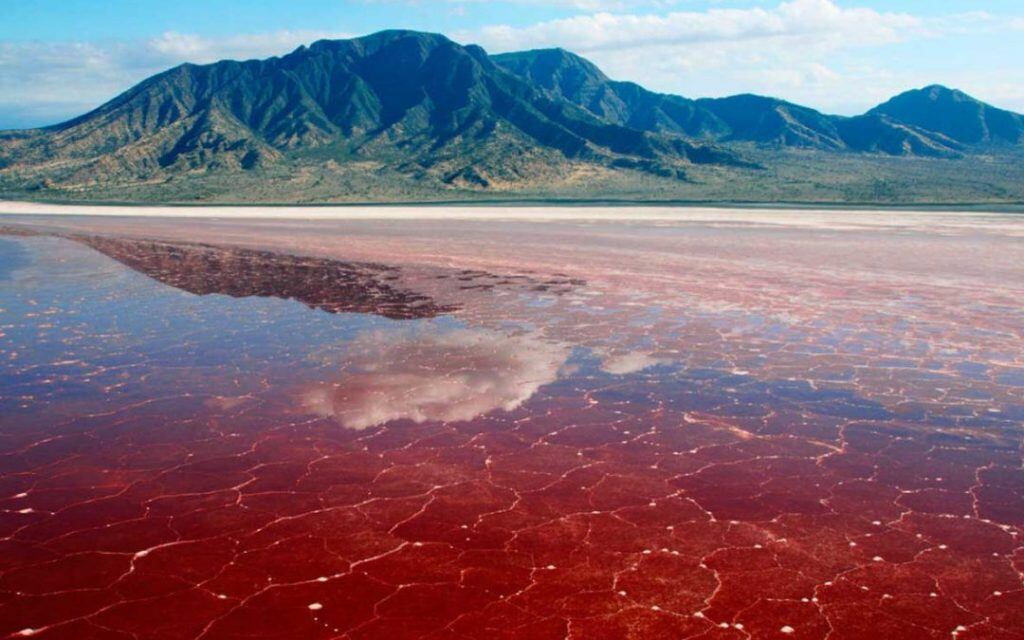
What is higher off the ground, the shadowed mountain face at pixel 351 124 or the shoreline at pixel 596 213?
the shadowed mountain face at pixel 351 124

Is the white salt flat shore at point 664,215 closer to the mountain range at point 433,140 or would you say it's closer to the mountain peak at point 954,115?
the mountain range at point 433,140

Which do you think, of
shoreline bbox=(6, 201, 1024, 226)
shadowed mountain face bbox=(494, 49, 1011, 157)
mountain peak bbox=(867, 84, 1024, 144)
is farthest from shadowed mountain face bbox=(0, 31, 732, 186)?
mountain peak bbox=(867, 84, 1024, 144)

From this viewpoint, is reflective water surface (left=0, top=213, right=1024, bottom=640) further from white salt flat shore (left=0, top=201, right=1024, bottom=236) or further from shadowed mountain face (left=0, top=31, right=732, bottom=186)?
shadowed mountain face (left=0, top=31, right=732, bottom=186)

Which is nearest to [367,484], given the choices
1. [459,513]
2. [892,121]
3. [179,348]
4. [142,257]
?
[459,513]

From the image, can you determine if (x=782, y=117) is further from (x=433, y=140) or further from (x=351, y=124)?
(x=351, y=124)

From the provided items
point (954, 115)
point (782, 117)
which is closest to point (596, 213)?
point (782, 117)

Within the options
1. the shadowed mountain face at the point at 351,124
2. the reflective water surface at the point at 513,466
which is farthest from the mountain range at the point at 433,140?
the reflective water surface at the point at 513,466
